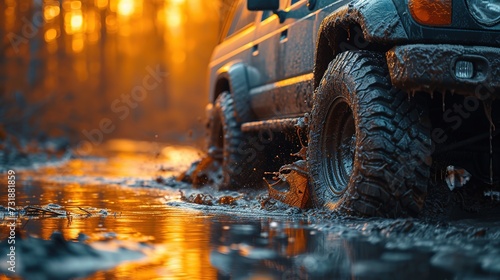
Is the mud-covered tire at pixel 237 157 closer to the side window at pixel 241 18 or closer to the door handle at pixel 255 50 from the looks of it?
the door handle at pixel 255 50

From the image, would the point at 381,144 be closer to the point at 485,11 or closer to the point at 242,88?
the point at 485,11

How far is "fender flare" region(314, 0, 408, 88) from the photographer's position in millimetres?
4723

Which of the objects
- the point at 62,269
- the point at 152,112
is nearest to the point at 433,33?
the point at 62,269

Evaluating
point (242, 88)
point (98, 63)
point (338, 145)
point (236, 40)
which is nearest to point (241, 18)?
point (236, 40)

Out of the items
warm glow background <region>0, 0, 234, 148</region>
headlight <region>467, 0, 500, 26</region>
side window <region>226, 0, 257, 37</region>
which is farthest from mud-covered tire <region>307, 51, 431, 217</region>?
warm glow background <region>0, 0, 234, 148</region>

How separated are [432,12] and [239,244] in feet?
5.74

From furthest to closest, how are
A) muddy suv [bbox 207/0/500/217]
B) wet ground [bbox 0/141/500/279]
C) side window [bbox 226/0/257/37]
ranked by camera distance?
side window [bbox 226/0/257/37], muddy suv [bbox 207/0/500/217], wet ground [bbox 0/141/500/279]

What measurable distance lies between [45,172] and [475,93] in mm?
8076

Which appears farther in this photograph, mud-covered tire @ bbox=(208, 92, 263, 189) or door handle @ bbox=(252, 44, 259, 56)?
mud-covered tire @ bbox=(208, 92, 263, 189)

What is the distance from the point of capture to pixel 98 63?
170ft

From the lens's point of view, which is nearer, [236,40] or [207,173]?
[236,40]

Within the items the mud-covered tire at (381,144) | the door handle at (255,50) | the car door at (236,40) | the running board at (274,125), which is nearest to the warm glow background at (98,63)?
the car door at (236,40)

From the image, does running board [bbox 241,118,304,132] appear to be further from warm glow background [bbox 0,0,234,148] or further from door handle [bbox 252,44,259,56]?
warm glow background [bbox 0,0,234,148]

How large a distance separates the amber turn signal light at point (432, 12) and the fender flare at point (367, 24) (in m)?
0.12
